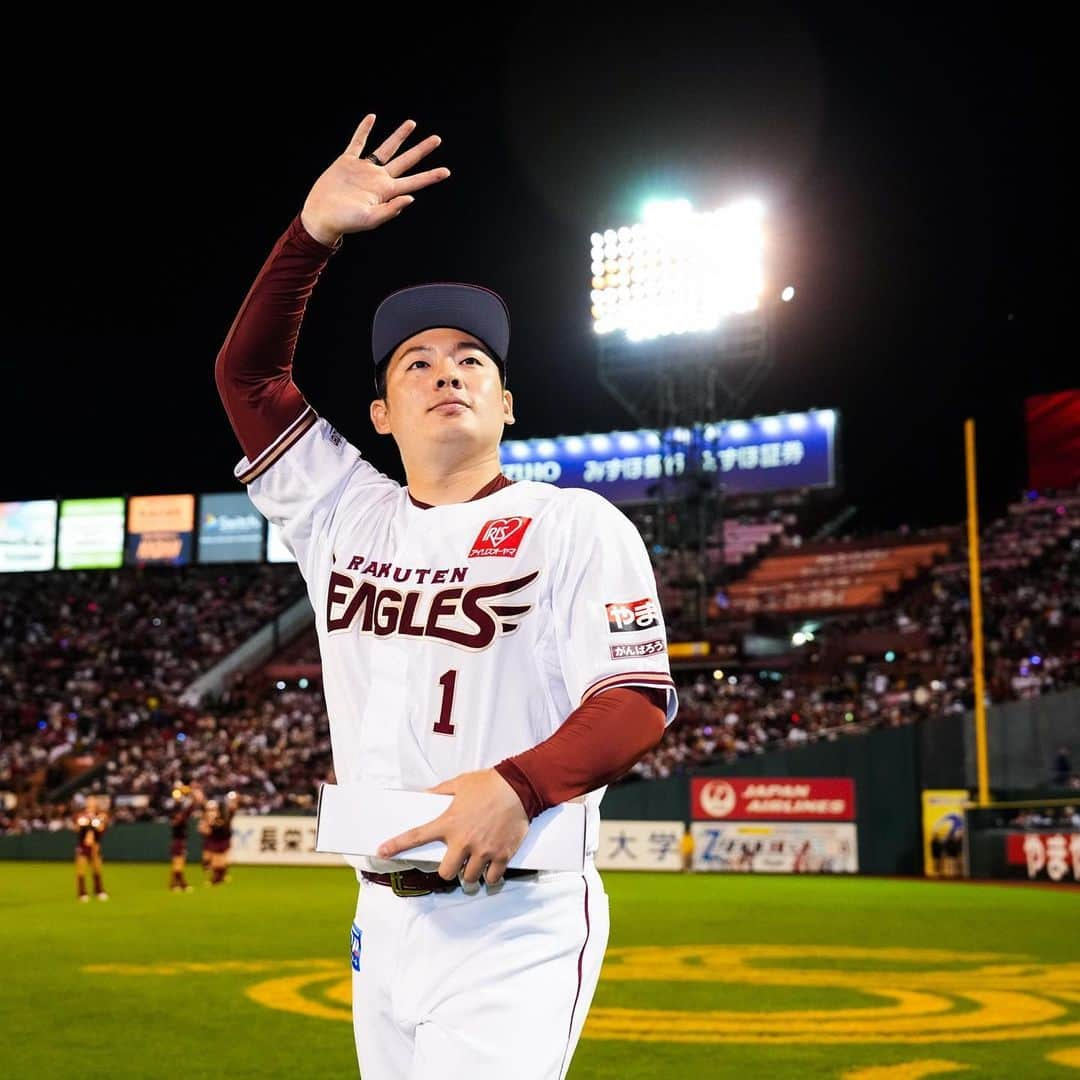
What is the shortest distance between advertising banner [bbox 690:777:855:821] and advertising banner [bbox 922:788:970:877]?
162 cm

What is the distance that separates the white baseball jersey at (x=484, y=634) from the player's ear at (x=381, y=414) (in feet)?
1.12

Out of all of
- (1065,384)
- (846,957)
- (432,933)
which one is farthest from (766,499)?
(432,933)

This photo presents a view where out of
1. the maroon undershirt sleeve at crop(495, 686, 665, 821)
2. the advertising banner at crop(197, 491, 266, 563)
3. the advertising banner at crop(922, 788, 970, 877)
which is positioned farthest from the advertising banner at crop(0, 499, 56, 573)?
the maroon undershirt sleeve at crop(495, 686, 665, 821)

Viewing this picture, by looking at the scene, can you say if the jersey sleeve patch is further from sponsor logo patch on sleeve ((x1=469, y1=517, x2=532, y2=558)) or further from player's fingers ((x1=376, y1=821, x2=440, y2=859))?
player's fingers ((x1=376, y1=821, x2=440, y2=859))

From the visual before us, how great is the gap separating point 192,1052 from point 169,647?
144 ft

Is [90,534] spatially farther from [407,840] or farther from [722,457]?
[407,840]

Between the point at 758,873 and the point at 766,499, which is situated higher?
the point at 766,499

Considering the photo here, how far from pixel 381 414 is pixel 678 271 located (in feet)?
123

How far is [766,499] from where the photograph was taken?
48312 mm

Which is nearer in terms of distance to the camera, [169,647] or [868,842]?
[868,842]

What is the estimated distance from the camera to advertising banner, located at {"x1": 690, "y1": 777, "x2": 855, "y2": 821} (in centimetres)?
3042

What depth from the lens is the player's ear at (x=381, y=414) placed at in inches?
129

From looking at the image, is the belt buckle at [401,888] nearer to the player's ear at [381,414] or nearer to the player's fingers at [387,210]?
the player's ear at [381,414]

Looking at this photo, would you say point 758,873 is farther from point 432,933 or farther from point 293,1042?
point 432,933
